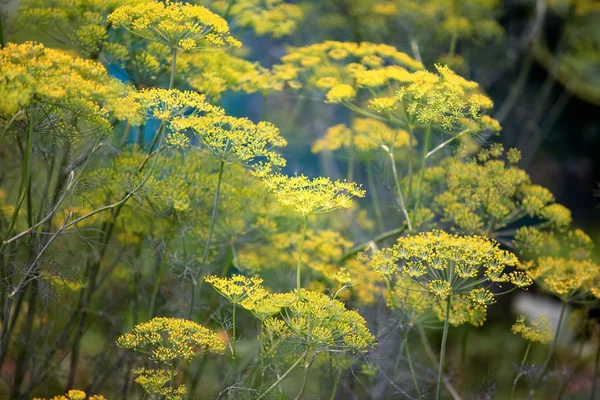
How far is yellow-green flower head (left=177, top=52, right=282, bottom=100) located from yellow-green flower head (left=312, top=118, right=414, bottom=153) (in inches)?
30.4

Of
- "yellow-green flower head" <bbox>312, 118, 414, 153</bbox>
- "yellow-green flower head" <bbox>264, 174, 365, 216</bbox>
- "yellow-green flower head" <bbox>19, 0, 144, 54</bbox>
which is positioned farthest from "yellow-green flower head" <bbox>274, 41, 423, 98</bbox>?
"yellow-green flower head" <bbox>19, 0, 144, 54</bbox>

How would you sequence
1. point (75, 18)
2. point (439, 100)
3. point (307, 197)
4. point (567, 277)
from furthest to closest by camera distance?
1. point (75, 18)
2. point (567, 277)
3. point (439, 100)
4. point (307, 197)

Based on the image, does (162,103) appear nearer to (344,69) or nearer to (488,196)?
(344,69)

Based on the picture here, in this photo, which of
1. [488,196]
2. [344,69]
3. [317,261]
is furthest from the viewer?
[344,69]

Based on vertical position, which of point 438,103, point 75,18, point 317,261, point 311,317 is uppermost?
point 75,18

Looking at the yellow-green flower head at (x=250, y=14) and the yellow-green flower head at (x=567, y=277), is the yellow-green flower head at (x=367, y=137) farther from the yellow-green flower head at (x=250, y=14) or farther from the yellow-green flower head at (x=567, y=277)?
the yellow-green flower head at (x=567, y=277)

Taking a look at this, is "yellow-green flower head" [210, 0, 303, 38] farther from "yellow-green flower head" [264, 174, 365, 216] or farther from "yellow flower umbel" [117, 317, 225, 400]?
"yellow flower umbel" [117, 317, 225, 400]

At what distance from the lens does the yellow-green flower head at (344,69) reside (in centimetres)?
384

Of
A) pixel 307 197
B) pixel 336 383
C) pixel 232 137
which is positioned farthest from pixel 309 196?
pixel 336 383

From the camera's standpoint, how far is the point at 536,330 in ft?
11.2

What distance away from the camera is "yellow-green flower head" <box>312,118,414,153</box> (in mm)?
4188

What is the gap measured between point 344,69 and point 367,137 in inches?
23.0

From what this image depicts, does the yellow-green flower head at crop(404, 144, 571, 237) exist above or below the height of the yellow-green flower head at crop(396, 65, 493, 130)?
below

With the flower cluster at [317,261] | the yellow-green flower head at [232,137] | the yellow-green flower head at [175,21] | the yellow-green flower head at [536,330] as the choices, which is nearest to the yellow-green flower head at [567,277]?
the yellow-green flower head at [536,330]
